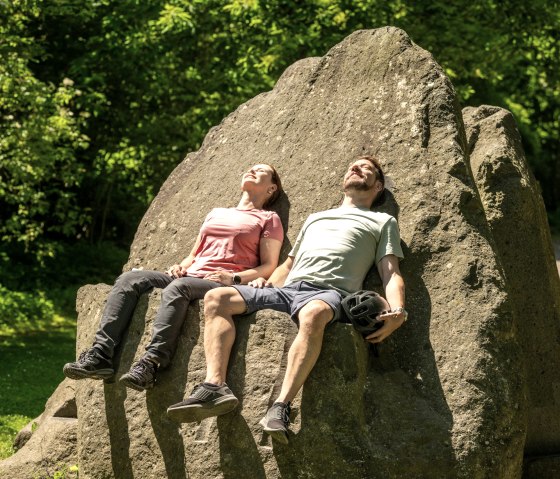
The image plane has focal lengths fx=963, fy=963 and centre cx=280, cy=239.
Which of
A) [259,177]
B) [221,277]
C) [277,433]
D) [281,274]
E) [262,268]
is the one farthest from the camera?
[259,177]

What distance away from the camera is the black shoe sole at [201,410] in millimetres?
5488

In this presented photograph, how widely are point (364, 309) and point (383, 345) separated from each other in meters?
0.44

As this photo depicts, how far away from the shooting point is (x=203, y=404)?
5.52 metres

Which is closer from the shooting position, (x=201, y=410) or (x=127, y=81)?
(x=201, y=410)

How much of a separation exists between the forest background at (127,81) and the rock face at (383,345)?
599 centimetres

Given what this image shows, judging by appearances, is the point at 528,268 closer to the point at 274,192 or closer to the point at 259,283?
the point at 274,192

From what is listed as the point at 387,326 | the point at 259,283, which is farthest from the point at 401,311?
the point at 259,283

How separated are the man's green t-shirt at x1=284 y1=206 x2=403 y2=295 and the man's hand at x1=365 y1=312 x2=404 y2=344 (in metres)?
0.34

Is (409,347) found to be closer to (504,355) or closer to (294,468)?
(504,355)

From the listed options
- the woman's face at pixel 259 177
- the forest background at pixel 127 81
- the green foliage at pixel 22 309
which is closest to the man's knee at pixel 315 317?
the woman's face at pixel 259 177

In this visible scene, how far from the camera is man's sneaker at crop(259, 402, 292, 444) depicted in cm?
532

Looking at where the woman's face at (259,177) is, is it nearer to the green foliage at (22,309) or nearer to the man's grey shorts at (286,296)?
the man's grey shorts at (286,296)

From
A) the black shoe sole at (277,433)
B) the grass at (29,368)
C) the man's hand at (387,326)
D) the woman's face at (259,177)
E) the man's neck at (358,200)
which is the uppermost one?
the woman's face at (259,177)

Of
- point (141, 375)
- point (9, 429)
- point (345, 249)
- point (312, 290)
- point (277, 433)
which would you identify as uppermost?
point (345, 249)
